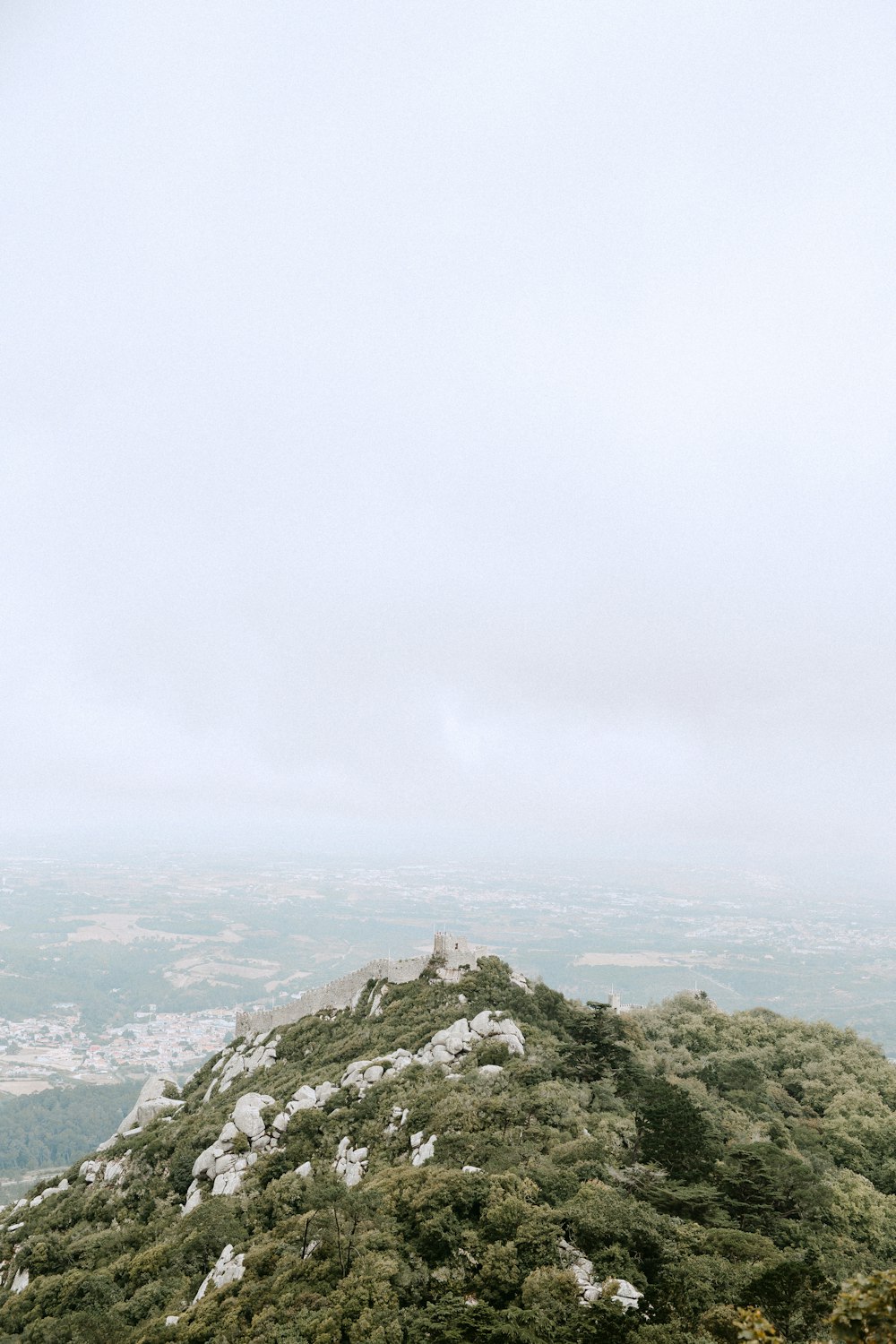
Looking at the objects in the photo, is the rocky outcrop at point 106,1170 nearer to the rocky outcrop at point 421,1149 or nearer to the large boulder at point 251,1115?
the large boulder at point 251,1115

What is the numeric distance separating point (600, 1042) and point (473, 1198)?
36.6ft

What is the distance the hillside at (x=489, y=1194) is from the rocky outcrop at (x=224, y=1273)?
9 centimetres

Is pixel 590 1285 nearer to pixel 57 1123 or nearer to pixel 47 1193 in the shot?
pixel 47 1193

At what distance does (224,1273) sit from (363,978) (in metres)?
22.8

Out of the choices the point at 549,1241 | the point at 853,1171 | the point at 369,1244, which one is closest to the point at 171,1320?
the point at 369,1244

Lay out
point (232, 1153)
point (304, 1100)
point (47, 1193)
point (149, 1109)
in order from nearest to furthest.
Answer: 1. point (232, 1153)
2. point (304, 1100)
3. point (47, 1193)
4. point (149, 1109)

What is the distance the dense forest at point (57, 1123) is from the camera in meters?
87.9

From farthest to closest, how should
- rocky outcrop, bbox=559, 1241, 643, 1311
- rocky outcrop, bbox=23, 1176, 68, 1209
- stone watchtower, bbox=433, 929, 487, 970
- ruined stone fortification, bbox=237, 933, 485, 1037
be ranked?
ruined stone fortification, bbox=237, 933, 485, 1037, stone watchtower, bbox=433, 929, 487, 970, rocky outcrop, bbox=23, 1176, 68, 1209, rocky outcrop, bbox=559, 1241, 643, 1311

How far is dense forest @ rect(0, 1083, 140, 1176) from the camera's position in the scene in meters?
87.9

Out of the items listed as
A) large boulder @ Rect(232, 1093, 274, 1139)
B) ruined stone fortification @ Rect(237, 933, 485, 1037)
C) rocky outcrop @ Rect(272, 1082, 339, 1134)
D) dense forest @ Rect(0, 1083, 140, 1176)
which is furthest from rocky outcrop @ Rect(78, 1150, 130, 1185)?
dense forest @ Rect(0, 1083, 140, 1176)

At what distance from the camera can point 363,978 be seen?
125ft

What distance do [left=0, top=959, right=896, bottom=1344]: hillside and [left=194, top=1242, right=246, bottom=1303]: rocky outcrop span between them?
0.28 ft

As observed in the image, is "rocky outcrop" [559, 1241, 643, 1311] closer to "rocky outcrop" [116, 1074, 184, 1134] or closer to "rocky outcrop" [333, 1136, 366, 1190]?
"rocky outcrop" [333, 1136, 366, 1190]

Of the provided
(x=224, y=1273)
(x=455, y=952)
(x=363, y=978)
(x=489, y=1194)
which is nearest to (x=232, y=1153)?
(x=224, y=1273)
